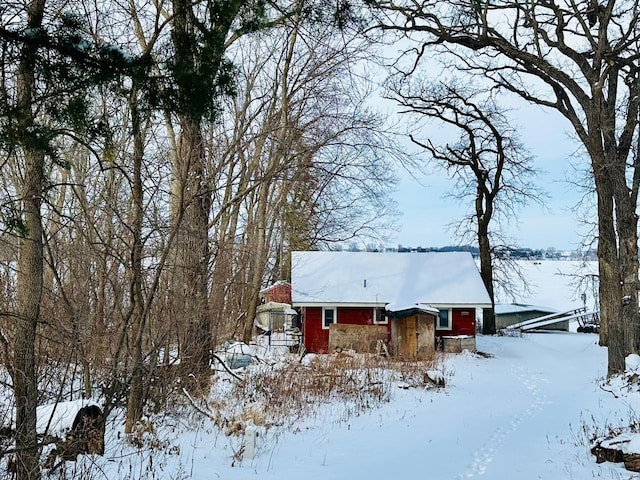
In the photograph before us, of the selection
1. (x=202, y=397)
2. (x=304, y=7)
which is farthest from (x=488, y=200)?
(x=304, y=7)

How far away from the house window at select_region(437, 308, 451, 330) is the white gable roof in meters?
0.44

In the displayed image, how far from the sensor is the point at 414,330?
66.1ft

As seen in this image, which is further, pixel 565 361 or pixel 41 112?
pixel 565 361

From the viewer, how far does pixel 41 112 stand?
3.81m

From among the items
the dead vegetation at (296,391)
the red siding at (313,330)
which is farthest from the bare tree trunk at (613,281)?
the red siding at (313,330)

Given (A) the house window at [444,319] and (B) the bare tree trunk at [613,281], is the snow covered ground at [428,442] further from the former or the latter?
(A) the house window at [444,319]

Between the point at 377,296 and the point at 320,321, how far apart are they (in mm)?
2262

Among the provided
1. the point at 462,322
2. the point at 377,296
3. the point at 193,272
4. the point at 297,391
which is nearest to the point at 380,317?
the point at 377,296

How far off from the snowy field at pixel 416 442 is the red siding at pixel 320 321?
8.72 m

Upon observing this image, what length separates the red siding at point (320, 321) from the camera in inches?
868

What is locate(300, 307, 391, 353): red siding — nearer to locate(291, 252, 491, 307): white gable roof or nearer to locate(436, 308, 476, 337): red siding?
locate(291, 252, 491, 307): white gable roof

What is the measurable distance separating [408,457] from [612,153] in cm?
1045

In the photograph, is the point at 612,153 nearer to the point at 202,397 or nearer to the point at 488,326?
the point at 202,397

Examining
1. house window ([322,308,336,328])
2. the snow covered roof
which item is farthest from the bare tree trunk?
the snow covered roof
